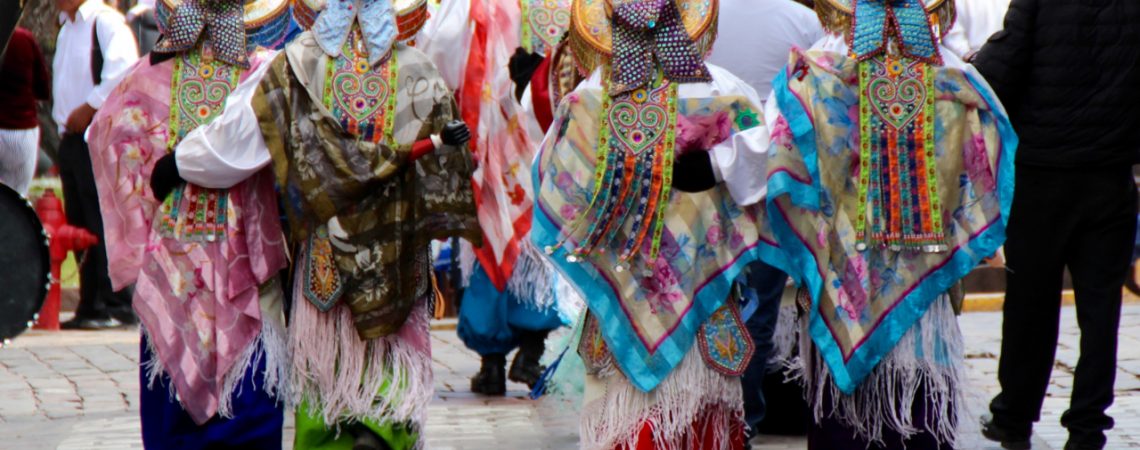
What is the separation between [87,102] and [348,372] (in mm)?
5272

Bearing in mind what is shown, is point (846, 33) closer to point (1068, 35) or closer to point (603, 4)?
point (603, 4)

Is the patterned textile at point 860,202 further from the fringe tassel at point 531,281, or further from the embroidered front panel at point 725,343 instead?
the fringe tassel at point 531,281

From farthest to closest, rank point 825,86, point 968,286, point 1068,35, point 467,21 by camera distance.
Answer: point 968,286 < point 467,21 < point 1068,35 < point 825,86

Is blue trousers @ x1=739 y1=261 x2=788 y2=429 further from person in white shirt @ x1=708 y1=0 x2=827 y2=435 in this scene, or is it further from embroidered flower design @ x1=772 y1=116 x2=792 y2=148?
embroidered flower design @ x1=772 y1=116 x2=792 y2=148

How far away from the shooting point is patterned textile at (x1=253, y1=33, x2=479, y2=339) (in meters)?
5.96

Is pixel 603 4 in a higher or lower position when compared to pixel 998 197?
higher

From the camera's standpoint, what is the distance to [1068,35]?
6.73 m

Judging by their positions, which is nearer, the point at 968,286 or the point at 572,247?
the point at 572,247

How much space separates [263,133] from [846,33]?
1.76m

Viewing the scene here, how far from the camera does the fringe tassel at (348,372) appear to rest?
617cm

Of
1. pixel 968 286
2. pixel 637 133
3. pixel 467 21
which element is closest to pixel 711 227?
pixel 637 133

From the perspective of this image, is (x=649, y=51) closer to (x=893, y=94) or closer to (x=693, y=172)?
(x=693, y=172)

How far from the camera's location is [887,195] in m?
5.56

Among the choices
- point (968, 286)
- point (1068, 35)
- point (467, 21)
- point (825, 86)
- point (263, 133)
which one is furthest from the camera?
point (968, 286)
